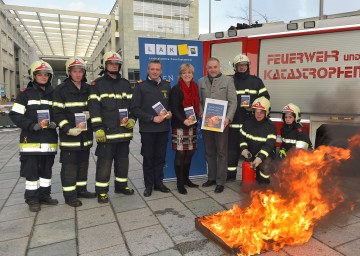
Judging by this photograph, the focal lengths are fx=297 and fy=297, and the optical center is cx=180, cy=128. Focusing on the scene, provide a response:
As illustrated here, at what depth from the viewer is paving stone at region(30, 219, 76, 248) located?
325 cm

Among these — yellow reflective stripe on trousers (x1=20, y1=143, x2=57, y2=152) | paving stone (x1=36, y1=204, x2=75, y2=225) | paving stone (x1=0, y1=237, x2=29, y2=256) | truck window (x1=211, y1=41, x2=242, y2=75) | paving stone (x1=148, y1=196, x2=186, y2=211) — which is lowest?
paving stone (x1=0, y1=237, x2=29, y2=256)

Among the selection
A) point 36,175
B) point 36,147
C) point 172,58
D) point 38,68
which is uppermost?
point 172,58

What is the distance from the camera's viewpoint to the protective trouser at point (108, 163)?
4348 millimetres

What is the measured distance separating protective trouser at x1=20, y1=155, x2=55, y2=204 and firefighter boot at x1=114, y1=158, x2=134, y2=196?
3.19 ft

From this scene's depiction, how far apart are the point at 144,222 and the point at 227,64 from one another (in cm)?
424

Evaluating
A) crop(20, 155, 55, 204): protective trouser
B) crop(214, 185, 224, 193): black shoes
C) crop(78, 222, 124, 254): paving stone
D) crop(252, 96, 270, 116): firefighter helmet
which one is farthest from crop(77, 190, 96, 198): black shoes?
crop(252, 96, 270, 116): firefighter helmet

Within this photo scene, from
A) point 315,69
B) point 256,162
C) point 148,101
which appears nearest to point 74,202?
Answer: point 148,101

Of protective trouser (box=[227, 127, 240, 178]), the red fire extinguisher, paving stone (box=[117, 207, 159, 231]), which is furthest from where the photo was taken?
protective trouser (box=[227, 127, 240, 178])

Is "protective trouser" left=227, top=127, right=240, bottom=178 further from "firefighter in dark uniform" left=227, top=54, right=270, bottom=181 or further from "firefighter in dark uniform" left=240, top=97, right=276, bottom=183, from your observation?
"firefighter in dark uniform" left=240, top=97, right=276, bottom=183

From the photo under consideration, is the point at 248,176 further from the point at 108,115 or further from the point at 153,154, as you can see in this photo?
the point at 108,115

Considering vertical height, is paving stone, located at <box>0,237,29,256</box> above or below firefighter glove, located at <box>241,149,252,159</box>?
below

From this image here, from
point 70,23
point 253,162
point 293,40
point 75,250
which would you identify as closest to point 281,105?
point 293,40

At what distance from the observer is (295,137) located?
4.65m

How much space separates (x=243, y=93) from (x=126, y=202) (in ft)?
8.46
